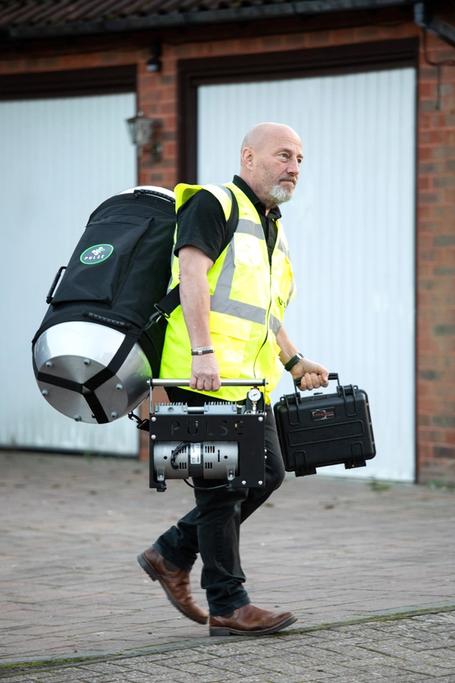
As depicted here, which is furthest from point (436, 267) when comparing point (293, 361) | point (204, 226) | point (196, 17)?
point (204, 226)

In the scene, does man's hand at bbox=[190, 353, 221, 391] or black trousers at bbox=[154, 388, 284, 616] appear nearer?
man's hand at bbox=[190, 353, 221, 391]

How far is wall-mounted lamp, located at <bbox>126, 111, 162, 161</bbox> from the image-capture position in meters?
12.3

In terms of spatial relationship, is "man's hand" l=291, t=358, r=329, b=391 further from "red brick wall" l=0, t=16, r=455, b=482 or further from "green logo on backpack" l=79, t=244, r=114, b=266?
"red brick wall" l=0, t=16, r=455, b=482

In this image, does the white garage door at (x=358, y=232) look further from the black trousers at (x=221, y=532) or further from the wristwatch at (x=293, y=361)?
the black trousers at (x=221, y=532)

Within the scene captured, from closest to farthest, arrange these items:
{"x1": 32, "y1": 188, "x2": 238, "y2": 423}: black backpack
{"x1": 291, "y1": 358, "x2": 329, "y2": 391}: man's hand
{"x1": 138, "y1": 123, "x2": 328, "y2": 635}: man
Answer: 1. {"x1": 32, "y1": 188, "x2": 238, "y2": 423}: black backpack
2. {"x1": 138, "y1": 123, "x2": 328, "y2": 635}: man
3. {"x1": 291, "y1": 358, "x2": 329, "y2": 391}: man's hand

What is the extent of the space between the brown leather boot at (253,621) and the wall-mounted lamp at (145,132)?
6919mm

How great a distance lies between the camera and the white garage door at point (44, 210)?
42.1 feet

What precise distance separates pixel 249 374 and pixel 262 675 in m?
1.18

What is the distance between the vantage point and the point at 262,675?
521cm

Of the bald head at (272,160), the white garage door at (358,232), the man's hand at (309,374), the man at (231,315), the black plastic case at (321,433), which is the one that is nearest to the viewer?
the man at (231,315)

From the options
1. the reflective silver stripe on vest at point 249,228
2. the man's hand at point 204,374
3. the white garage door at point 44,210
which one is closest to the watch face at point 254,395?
the man's hand at point 204,374

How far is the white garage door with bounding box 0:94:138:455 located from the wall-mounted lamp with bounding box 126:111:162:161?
0.93 feet

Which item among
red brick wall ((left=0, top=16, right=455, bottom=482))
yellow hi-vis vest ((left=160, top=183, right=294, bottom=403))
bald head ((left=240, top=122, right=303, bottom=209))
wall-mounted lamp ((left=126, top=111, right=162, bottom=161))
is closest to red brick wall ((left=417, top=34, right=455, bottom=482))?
red brick wall ((left=0, top=16, right=455, bottom=482))

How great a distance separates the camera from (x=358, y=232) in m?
11.5
